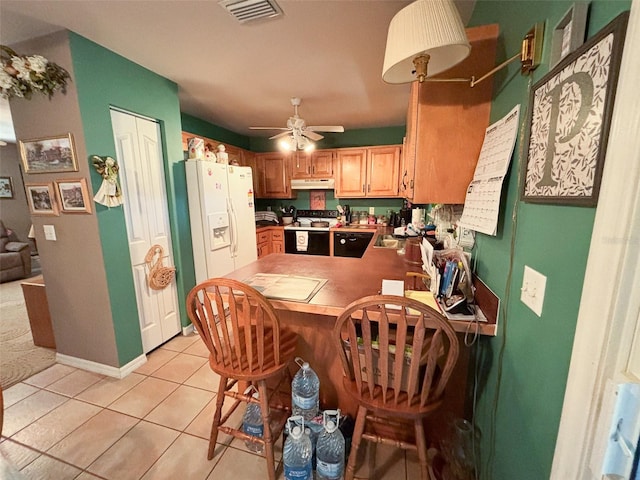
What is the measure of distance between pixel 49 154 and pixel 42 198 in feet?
1.21

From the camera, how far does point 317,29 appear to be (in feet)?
5.69

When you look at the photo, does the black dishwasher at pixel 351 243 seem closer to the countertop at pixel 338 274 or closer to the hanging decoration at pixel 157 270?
the countertop at pixel 338 274

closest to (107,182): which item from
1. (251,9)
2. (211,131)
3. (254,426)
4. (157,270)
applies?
(157,270)

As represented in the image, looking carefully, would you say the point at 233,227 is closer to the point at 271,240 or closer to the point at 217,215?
the point at 217,215

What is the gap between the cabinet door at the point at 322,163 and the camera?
14.3 feet

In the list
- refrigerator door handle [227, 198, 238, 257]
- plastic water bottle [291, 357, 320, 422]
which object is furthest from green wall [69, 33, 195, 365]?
plastic water bottle [291, 357, 320, 422]

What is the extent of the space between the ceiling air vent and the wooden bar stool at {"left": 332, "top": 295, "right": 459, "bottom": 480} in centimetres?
171

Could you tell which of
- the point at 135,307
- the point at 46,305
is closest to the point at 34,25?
the point at 135,307

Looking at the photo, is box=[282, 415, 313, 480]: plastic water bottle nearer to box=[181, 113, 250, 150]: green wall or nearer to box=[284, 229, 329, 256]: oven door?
box=[284, 229, 329, 256]: oven door

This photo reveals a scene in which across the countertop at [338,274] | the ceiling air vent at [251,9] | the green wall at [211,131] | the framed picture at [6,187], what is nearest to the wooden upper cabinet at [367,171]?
the green wall at [211,131]

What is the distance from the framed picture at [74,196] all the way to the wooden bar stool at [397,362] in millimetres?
2065

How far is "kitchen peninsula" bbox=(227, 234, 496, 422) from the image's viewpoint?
1.27 m

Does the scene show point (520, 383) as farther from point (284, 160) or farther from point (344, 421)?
point (284, 160)

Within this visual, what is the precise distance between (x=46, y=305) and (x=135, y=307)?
0.97m
